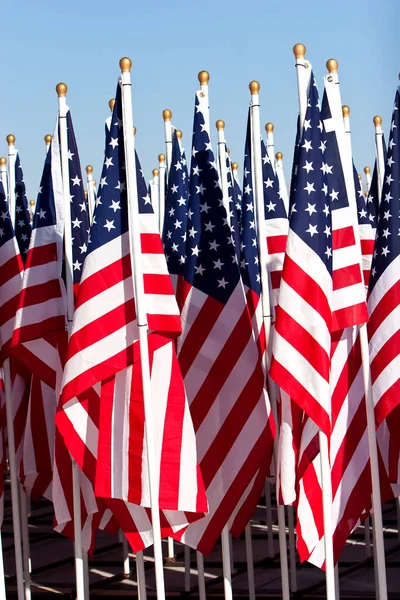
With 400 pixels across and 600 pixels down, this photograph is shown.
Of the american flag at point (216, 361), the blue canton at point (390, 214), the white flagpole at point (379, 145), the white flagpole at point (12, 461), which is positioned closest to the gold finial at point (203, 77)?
the american flag at point (216, 361)

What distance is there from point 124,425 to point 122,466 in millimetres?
358

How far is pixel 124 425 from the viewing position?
27.6ft

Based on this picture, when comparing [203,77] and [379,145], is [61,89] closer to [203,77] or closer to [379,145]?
[203,77]

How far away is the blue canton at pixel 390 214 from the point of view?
29.2ft

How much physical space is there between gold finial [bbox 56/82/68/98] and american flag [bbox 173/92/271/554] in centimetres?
129

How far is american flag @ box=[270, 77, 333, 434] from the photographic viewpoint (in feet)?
A: 26.9

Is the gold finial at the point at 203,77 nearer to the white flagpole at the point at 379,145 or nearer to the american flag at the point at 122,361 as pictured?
the american flag at the point at 122,361

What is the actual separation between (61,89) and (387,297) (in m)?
3.67

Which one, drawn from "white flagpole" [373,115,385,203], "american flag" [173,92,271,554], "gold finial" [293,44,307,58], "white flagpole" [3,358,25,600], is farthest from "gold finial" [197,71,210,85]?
"white flagpole" [3,358,25,600]

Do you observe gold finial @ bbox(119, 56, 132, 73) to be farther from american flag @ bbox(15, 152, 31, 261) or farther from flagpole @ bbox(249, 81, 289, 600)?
american flag @ bbox(15, 152, 31, 261)

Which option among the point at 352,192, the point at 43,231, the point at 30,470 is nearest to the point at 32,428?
the point at 30,470

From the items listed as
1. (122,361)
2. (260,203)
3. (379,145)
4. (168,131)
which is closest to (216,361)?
(122,361)

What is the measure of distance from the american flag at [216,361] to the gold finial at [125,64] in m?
1.46

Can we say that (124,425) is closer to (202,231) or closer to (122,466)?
(122,466)
